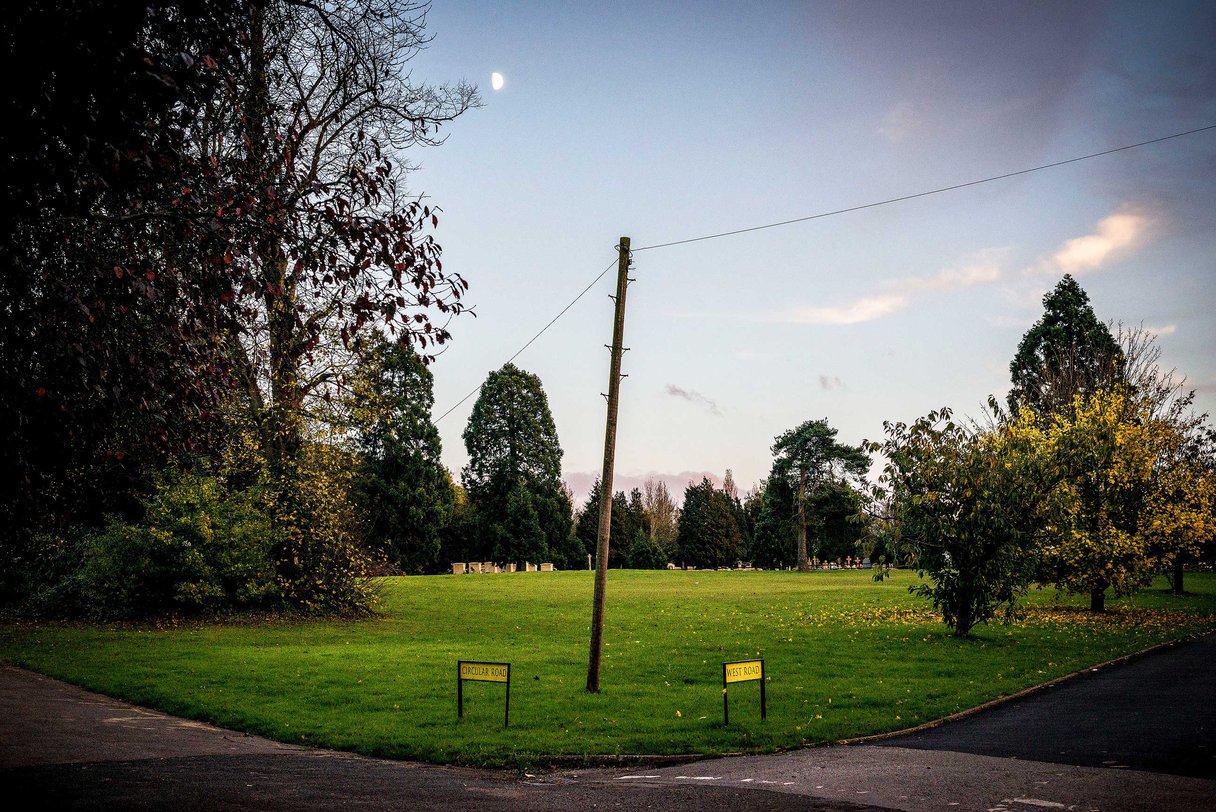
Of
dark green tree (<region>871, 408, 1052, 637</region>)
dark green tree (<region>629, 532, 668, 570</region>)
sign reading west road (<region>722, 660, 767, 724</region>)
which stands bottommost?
dark green tree (<region>629, 532, 668, 570</region>)

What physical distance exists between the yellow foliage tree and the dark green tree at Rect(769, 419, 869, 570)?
167 ft

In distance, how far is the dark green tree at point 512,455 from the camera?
2741 inches

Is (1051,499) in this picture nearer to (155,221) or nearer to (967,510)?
(967,510)

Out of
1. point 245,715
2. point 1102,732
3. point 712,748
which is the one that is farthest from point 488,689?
point 1102,732

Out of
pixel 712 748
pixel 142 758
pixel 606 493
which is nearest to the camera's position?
pixel 142 758

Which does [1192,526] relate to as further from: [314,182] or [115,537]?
[115,537]

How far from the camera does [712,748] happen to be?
1120 cm

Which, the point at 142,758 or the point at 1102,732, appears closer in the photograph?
the point at 142,758

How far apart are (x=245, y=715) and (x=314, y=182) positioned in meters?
9.33

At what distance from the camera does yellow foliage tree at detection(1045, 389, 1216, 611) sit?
90.0 ft

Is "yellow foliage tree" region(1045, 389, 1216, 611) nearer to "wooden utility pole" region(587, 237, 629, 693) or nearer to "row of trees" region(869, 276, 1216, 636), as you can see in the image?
"row of trees" region(869, 276, 1216, 636)

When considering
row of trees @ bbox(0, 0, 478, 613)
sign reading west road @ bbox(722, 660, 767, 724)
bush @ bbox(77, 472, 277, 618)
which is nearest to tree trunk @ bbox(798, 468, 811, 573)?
bush @ bbox(77, 472, 277, 618)

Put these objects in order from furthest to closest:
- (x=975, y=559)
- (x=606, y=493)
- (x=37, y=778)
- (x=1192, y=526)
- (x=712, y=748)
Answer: (x=1192, y=526), (x=975, y=559), (x=606, y=493), (x=712, y=748), (x=37, y=778)

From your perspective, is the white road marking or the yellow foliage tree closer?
the white road marking
